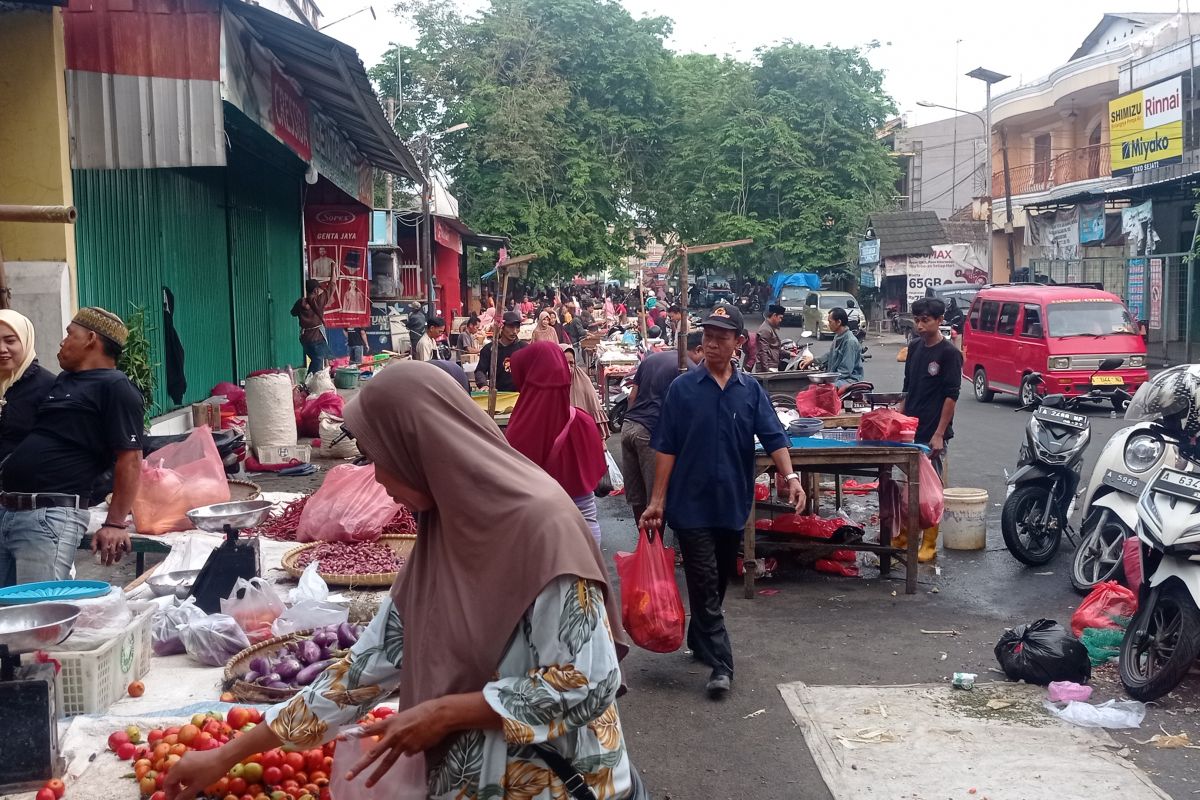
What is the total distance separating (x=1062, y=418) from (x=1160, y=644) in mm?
2982

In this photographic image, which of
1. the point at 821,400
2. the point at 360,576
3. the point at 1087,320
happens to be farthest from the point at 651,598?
the point at 1087,320

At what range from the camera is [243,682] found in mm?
4898

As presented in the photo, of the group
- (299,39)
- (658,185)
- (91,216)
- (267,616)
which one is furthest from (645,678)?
(658,185)

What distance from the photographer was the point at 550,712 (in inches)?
85.0

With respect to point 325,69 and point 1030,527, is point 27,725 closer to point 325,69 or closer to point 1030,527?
point 1030,527

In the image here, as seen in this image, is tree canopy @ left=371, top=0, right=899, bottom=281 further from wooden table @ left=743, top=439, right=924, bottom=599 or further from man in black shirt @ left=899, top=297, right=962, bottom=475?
wooden table @ left=743, top=439, right=924, bottom=599

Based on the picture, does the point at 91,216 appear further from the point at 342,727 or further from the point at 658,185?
the point at 658,185

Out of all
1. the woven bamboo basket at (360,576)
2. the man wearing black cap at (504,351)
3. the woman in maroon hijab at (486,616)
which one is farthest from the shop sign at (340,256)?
the woman in maroon hijab at (486,616)

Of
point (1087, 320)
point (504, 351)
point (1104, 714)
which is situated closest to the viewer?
point (1104, 714)

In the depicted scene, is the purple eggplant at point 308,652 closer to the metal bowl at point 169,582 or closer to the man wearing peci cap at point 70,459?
the man wearing peci cap at point 70,459

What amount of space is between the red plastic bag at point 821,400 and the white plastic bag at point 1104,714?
19.6 ft

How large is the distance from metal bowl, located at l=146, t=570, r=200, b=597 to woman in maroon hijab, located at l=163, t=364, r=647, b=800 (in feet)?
14.8

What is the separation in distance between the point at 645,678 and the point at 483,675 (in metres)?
3.89

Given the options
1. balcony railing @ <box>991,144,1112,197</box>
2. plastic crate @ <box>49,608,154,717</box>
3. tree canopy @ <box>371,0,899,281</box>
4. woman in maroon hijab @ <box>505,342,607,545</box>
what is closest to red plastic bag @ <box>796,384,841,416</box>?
woman in maroon hijab @ <box>505,342,607,545</box>
